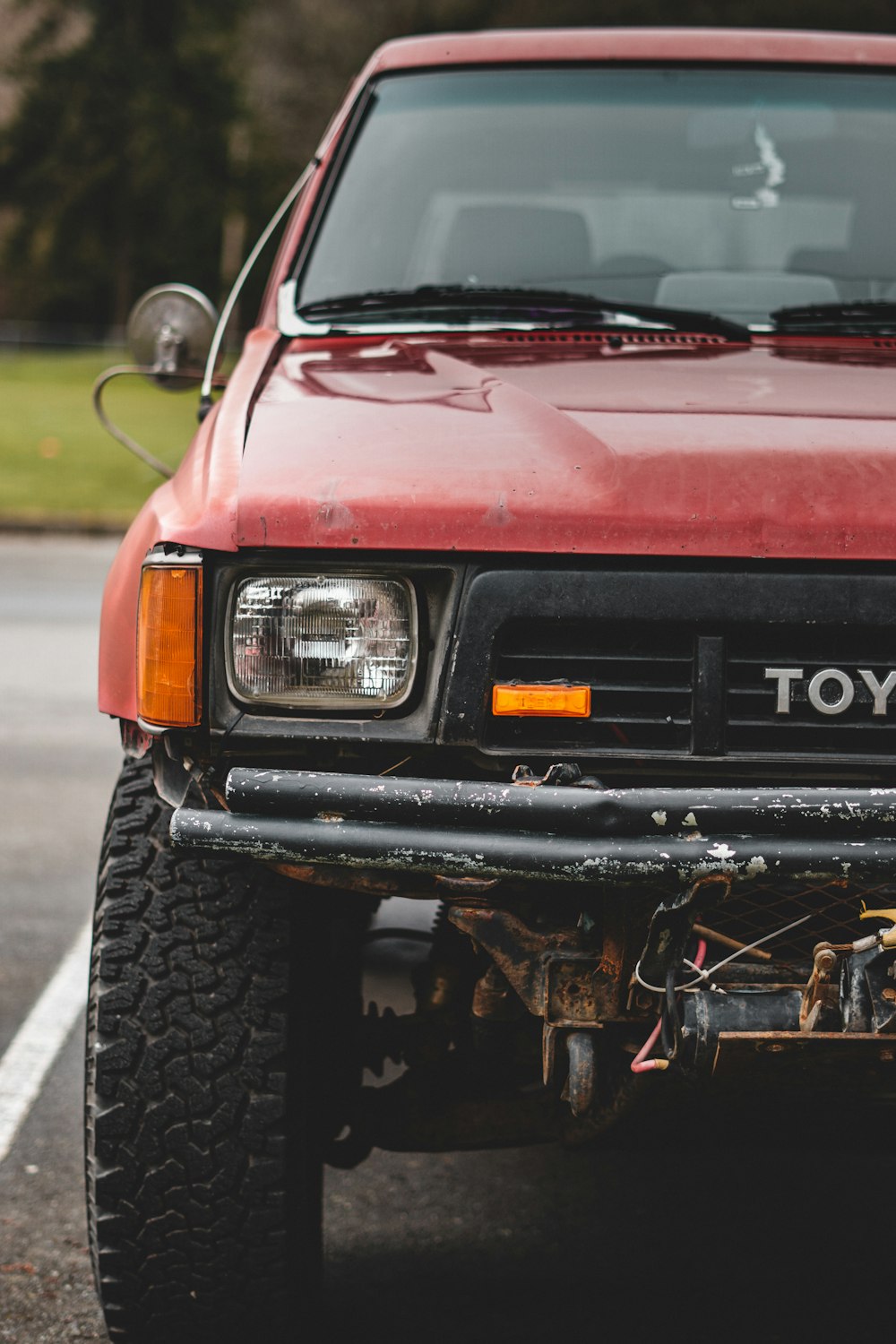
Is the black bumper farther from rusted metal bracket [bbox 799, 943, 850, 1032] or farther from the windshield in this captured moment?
the windshield

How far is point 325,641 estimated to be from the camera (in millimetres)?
2199

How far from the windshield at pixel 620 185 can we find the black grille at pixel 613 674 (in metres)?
1.31

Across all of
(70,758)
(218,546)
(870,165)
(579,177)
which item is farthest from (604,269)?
(70,758)

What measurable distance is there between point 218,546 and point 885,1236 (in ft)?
6.39

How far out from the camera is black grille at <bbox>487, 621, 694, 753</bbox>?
85.1 inches

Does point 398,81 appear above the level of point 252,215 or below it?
below

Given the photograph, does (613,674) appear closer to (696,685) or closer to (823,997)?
(696,685)

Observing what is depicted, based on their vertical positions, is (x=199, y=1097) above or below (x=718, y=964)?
below

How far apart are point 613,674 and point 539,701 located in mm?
106

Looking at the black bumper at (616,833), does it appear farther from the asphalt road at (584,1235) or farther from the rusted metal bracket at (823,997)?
the asphalt road at (584,1235)

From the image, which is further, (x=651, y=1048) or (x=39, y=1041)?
(x=39, y=1041)

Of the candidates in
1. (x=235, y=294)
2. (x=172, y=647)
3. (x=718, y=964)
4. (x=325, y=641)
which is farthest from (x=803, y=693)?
(x=235, y=294)

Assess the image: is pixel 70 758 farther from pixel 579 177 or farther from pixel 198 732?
pixel 198 732

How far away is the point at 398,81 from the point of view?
→ 3.68 metres
